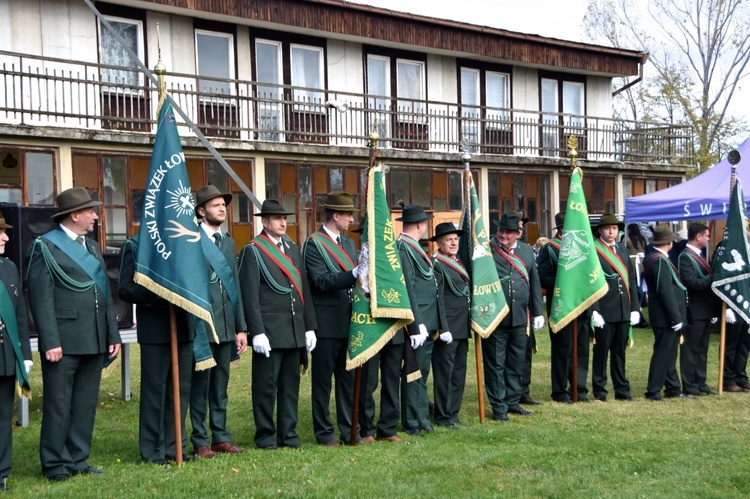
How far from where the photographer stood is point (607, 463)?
7.68 m

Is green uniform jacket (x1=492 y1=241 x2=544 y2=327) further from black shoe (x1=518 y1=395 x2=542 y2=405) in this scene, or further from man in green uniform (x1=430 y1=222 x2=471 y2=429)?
black shoe (x1=518 y1=395 x2=542 y2=405)

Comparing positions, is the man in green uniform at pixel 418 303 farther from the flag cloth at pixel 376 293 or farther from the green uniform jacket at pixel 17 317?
the green uniform jacket at pixel 17 317

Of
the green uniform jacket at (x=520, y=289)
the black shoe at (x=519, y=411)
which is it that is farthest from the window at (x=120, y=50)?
the black shoe at (x=519, y=411)

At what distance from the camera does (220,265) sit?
8094 mm

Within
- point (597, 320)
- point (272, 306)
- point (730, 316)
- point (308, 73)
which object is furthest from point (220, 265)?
point (308, 73)

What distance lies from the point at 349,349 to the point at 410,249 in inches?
49.7

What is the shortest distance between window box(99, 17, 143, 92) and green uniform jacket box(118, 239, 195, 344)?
13.6 meters

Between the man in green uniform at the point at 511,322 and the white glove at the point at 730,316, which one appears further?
the white glove at the point at 730,316

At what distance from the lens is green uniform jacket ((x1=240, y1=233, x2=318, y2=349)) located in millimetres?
8133

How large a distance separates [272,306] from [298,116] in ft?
50.1

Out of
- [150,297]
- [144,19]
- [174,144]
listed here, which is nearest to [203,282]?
[150,297]

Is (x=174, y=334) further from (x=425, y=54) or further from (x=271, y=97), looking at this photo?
(x=425, y=54)

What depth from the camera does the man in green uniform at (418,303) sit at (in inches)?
359

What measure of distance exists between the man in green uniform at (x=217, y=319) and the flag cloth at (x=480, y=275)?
8.73 feet
